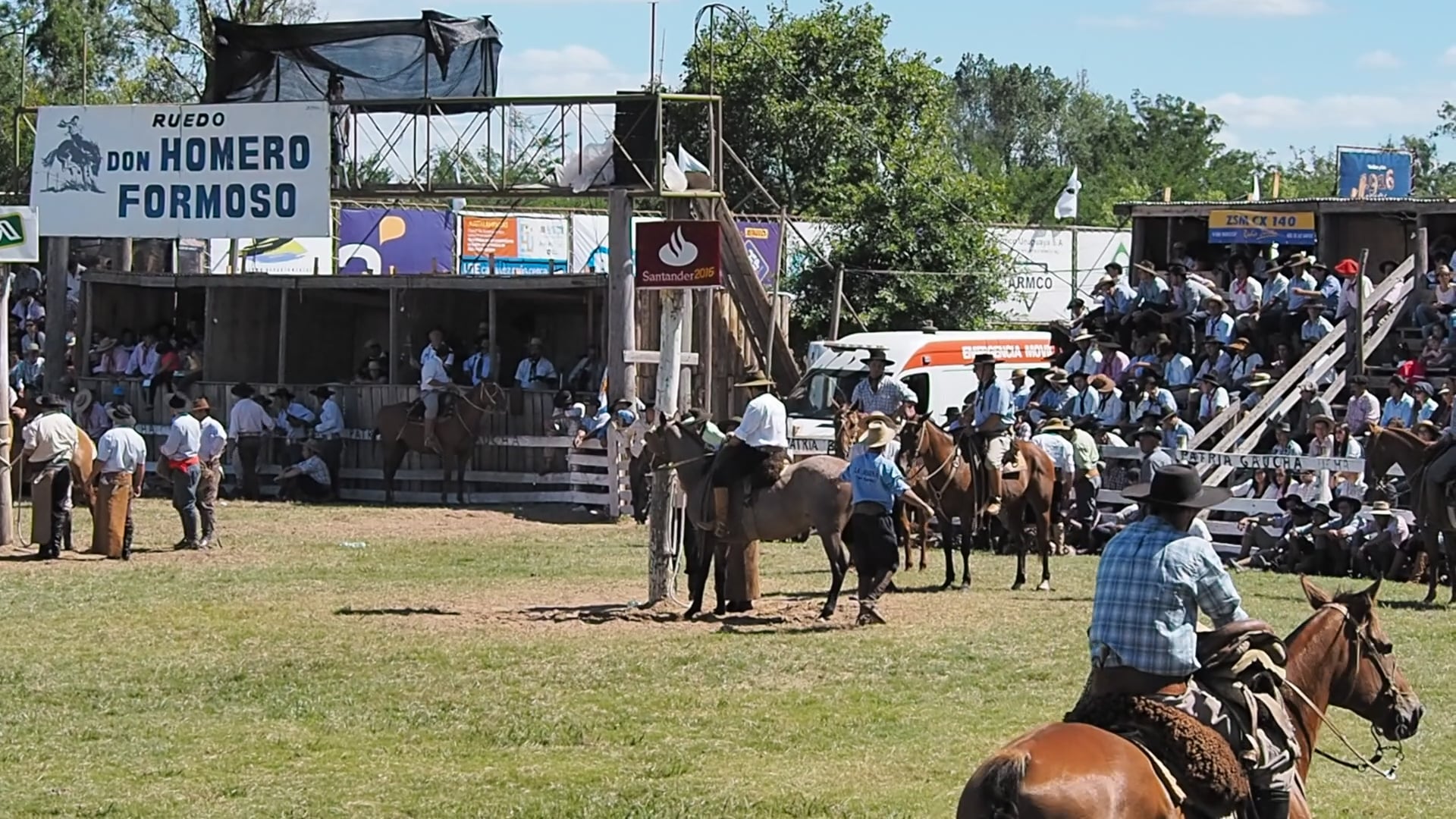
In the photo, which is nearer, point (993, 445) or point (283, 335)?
point (993, 445)

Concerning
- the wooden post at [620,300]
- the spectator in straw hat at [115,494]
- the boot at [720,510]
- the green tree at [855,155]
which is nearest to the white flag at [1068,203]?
the green tree at [855,155]

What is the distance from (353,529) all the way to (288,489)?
584 cm

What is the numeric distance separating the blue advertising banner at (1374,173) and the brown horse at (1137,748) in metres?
34.4

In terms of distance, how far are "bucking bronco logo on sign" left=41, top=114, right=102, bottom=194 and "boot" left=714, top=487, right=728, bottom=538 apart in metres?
19.1

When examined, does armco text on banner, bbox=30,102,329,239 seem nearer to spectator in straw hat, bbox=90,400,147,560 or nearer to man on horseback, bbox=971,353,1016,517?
spectator in straw hat, bbox=90,400,147,560

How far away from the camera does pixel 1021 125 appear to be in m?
105

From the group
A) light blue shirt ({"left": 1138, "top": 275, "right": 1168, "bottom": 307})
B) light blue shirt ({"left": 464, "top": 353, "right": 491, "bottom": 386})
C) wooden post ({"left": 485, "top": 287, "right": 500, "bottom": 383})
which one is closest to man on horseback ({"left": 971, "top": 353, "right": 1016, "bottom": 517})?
light blue shirt ({"left": 1138, "top": 275, "right": 1168, "bottom": 307})

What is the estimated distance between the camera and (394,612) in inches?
717

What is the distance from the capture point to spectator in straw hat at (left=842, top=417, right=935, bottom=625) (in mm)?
16969

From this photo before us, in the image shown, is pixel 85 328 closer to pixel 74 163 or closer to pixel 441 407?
pixel 74 163

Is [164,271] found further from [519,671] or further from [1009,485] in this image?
[519,671]

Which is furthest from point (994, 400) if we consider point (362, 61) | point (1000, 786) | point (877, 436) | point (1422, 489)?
point (1000, 786)

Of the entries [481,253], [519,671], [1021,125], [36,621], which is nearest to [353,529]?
[36,621]

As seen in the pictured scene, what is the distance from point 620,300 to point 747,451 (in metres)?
12.6
